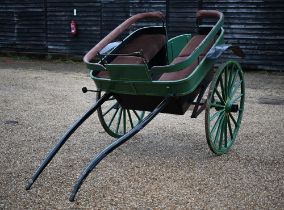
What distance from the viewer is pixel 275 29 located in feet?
33.2

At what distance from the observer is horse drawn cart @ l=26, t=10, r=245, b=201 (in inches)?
135

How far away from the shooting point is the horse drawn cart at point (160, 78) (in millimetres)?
3441

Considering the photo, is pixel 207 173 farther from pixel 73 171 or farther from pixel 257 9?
pixel 257 9

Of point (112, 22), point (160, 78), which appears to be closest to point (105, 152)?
point (160, 78)

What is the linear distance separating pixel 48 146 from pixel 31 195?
137cm

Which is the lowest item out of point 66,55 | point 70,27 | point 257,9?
point 66,55

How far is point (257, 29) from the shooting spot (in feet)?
33.9

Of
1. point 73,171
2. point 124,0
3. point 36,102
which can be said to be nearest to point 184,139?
point 73,171

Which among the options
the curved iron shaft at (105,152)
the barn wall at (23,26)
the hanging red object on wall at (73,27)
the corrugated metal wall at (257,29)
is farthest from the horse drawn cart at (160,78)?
the barn wall at (23,26)

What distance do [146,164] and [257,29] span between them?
7.57 metres

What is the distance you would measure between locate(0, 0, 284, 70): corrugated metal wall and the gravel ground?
4002 mm

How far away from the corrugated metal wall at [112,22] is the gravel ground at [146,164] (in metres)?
4.00

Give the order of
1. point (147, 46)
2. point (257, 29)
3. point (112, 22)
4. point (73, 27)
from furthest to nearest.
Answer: point (73, 27)
point (112, 22)
point (257, 29)
point (147, 46)

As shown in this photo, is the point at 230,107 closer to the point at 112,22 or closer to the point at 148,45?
the point at 148,45
